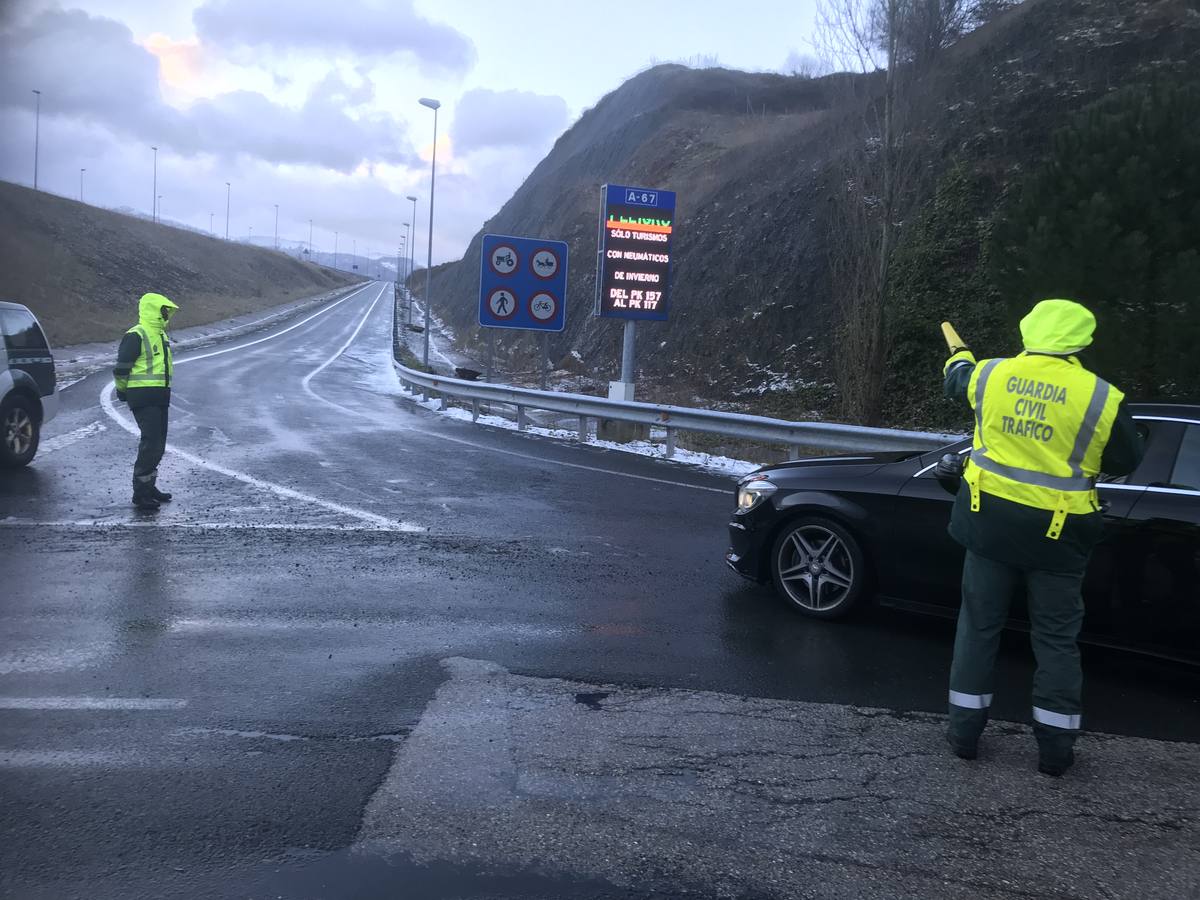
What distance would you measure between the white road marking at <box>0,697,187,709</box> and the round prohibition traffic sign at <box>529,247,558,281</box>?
53.9ft

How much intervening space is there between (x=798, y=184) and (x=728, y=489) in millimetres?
22086

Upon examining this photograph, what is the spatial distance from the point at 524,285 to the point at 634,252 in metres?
2.67

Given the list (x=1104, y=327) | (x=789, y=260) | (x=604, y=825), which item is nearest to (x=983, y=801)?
(x=604, y=825)

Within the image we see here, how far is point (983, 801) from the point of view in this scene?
3.62 metres

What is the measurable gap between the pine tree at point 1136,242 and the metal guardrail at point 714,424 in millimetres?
3554

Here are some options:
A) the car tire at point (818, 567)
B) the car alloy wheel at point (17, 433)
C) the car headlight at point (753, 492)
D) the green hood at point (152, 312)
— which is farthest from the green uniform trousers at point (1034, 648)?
the car alloy wheel at point (17, 433)

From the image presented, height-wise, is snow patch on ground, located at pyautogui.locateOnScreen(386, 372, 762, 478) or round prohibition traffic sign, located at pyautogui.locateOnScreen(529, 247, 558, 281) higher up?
round prohibition traffic sign, located at pyautogui.locateOnScreen(529, 247, 558, 281)

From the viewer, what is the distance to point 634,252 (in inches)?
736

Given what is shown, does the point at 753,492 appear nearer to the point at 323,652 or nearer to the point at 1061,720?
the point at 1061,720

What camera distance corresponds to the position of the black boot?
329 inches

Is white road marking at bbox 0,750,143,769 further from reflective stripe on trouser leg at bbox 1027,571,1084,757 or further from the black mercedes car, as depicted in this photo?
the black mercedes car

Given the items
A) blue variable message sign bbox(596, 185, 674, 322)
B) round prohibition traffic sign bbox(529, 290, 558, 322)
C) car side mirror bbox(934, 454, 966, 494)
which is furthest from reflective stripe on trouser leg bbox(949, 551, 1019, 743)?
round prohibition traffic sign bbox(529, 290, 558, 322)

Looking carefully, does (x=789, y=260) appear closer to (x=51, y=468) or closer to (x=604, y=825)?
(x=51, y=468)

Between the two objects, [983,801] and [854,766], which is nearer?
[983,801]
